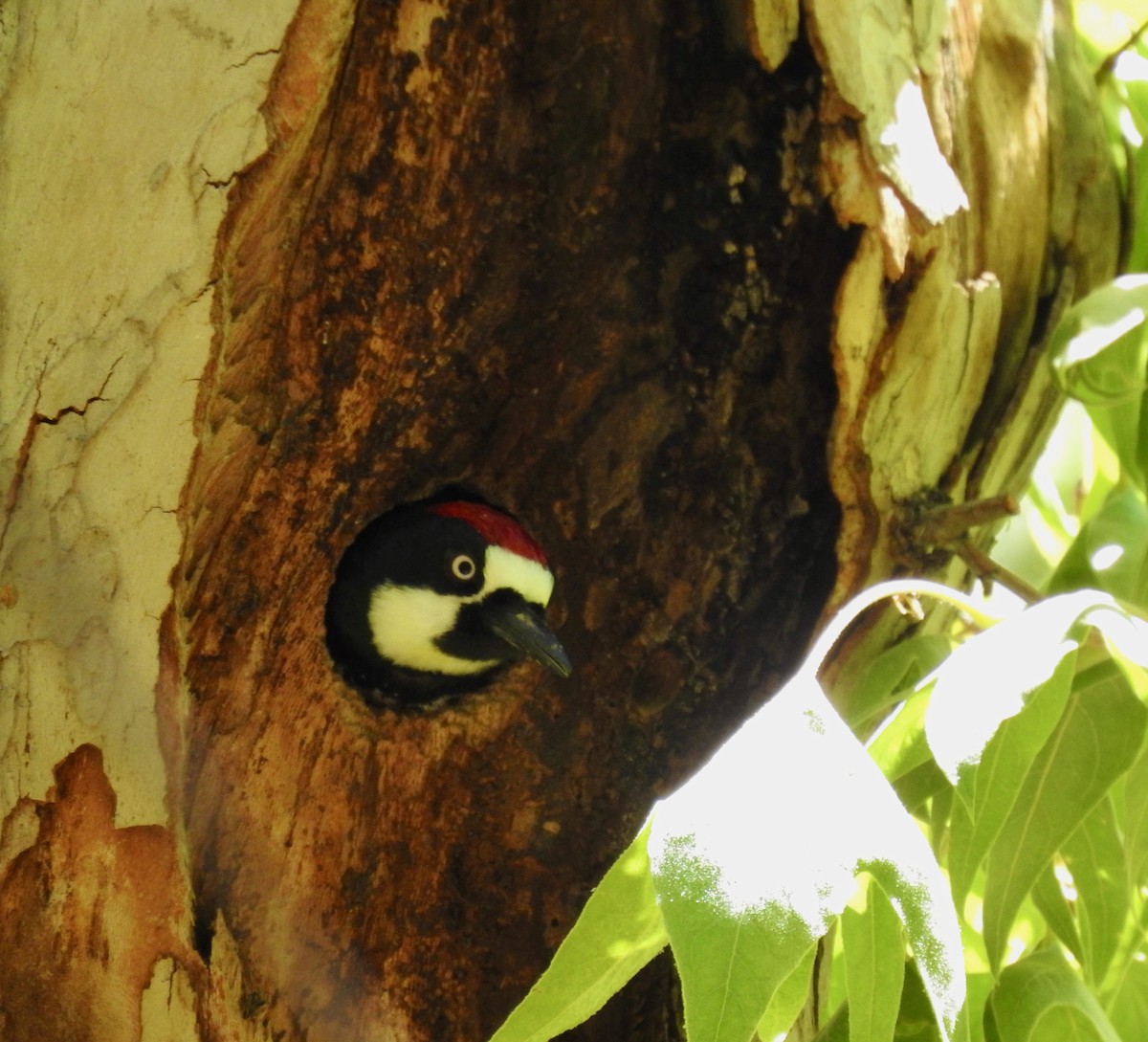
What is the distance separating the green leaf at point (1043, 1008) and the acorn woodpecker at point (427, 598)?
2.72 ft

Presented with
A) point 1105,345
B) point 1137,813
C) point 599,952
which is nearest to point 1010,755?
point 1137,813

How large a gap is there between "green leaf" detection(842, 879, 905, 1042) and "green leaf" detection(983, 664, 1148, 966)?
0.68 feet

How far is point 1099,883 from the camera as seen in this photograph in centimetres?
121

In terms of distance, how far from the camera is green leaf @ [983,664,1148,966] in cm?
112

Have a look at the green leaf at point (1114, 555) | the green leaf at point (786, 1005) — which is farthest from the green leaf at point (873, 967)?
the green leaf at point (1114, 555)

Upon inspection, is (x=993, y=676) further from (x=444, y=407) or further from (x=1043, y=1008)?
(x=444, y=407)

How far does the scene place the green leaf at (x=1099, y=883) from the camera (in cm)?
120

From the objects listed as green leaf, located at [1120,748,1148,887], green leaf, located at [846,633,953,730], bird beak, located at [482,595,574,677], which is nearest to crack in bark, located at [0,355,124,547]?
bird beak, located at [482,595,574,677]

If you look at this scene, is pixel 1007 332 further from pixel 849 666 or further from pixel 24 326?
pixel 24 326

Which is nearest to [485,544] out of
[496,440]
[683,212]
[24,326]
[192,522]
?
[496,440]

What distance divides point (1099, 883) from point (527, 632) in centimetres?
72

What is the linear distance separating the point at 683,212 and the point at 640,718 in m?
0.60

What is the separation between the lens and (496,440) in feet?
5.34

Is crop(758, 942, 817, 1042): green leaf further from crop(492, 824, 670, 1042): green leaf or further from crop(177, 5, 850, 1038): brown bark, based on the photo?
crop(177, 5, 850, 1038): brown bark
